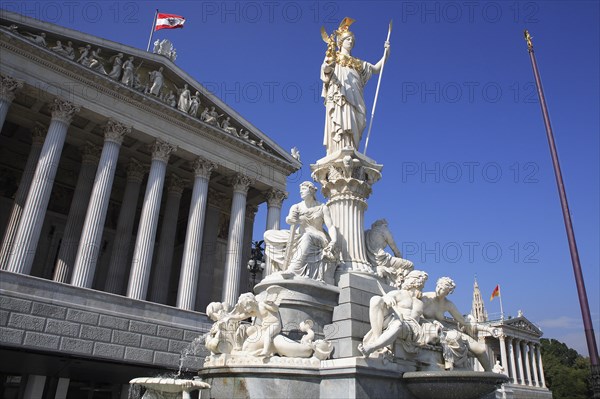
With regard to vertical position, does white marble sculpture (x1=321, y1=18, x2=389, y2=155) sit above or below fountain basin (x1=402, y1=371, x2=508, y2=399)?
above

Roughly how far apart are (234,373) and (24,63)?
79.0ft

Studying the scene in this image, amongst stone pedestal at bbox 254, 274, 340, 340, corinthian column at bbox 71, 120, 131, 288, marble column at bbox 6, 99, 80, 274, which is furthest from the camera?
corinthian column at bbox 71, 120, 131, 288

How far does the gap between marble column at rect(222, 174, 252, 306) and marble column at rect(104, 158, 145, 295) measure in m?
6.37

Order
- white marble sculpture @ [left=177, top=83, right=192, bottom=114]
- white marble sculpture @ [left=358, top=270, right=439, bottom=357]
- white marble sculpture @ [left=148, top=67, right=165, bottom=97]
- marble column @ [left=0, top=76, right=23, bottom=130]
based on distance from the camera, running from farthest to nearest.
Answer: white marble sculpture @ [left=177, top=83, right=192, bottom=114]
white marble sculpture @ [left=148, top=67, right=165, bottom=97]
marble column @ [left=0, top=76, right=23, bottom=130]
white marble sculpture @ [left=358, top=270, right=439, bottom=357]

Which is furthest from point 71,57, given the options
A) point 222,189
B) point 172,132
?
point 222,189

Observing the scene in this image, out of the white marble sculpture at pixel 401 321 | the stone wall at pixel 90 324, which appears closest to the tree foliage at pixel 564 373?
the stone wall at pixel 90 324

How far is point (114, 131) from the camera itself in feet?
87.2

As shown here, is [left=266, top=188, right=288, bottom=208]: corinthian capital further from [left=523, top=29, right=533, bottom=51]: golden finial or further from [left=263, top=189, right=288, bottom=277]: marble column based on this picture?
[left=523, top=29, right=533, bottom=51]: golden finial

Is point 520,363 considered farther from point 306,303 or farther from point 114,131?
point 306,303

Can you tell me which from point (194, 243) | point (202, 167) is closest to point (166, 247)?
point (194, 243)

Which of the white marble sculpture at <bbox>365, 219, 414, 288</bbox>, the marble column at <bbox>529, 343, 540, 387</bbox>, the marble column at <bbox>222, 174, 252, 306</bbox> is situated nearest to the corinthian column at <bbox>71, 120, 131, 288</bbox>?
the marble column at <bbox>222, 174, 252, 306</bbox>

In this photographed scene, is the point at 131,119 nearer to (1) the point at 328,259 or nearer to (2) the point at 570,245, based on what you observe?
(1) the point at 328,259

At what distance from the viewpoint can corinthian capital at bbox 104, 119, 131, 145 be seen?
1041 inches

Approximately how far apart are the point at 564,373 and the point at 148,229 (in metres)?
81.1
